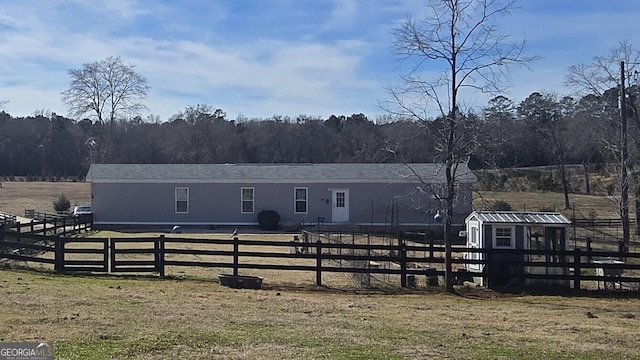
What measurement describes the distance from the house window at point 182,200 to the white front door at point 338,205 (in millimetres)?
8253

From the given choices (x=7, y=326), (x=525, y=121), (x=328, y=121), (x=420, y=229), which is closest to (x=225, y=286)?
(x=7, y=326)

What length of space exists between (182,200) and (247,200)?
12.1 ft

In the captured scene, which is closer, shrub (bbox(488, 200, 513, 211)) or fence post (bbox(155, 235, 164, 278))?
fence post (bbox(155, 235, 164, 278))

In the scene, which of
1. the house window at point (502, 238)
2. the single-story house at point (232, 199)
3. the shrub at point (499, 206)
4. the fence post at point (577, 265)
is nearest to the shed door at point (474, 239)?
the house window at point (502, 238)

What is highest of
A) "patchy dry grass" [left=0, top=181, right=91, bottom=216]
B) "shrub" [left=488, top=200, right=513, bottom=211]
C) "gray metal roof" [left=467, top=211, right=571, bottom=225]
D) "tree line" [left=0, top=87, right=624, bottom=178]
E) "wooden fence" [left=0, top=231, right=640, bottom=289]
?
"tree line" [left=0, top=87, right=624, bottom=178]

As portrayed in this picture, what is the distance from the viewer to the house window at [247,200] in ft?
127

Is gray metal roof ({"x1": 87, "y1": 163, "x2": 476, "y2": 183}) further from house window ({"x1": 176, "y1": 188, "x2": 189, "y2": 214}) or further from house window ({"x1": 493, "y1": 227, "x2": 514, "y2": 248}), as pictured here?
house window ({"x1": 493, "y1": 227, "x2": 514, "y2": 248})

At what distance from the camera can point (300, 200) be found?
1528 inches

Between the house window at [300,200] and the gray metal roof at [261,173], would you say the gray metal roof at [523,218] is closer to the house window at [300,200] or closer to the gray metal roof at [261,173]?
the gray metal roof at [261,173]

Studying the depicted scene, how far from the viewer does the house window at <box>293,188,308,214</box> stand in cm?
3875

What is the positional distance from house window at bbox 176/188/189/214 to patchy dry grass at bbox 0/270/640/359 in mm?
22538

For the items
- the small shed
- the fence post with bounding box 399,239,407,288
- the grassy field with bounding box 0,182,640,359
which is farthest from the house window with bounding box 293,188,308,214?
the fence post with bounding box 399,239,407,288

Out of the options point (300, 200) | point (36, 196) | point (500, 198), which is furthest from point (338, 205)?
point (36, 196)

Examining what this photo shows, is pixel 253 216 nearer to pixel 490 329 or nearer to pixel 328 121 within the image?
pixel 490 329
